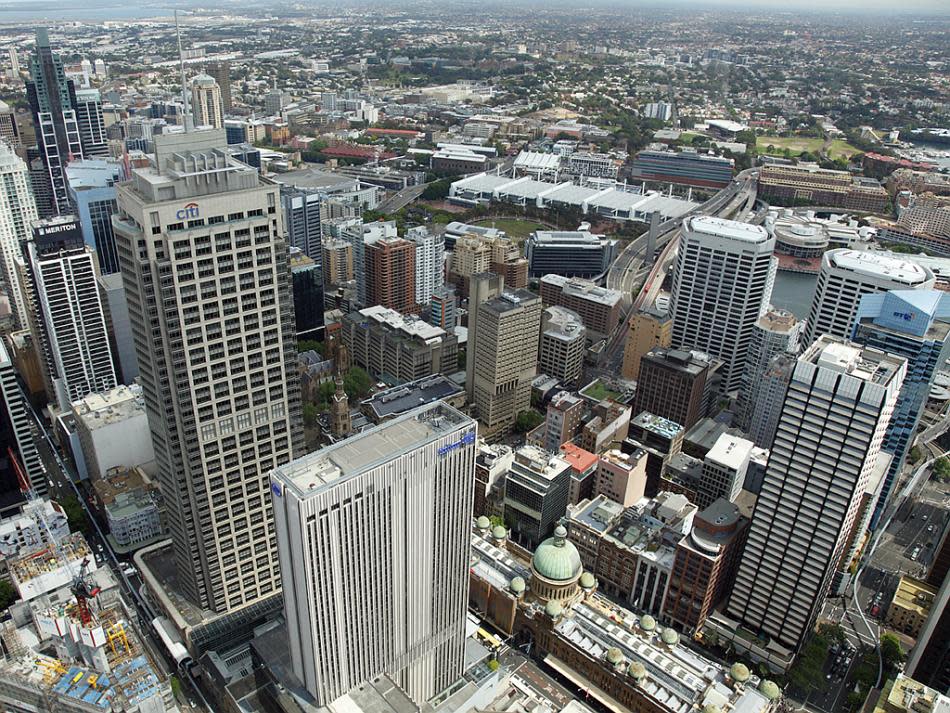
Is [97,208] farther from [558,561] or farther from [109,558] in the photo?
[558,561]

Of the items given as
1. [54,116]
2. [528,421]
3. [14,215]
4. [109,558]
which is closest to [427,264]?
[528,421]

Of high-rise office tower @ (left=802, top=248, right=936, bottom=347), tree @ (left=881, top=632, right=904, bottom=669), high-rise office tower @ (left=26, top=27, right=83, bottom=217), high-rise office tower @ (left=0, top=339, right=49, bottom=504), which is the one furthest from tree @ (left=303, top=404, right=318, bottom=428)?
high-rise office tower @ (left=26, top=27, right=83, bottom=217)

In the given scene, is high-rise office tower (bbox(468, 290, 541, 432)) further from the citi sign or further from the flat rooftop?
the citi sign

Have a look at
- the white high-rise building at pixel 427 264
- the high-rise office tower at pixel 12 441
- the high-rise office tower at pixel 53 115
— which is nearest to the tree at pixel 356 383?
the white high-rise building at pixel 427 264

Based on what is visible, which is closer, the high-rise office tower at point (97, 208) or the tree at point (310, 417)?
the tree at point (310, 417)

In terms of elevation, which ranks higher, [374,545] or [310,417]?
[374,545]

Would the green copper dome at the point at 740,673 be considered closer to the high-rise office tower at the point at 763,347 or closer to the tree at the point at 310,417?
the high-rise office tower at the point at 763,347
